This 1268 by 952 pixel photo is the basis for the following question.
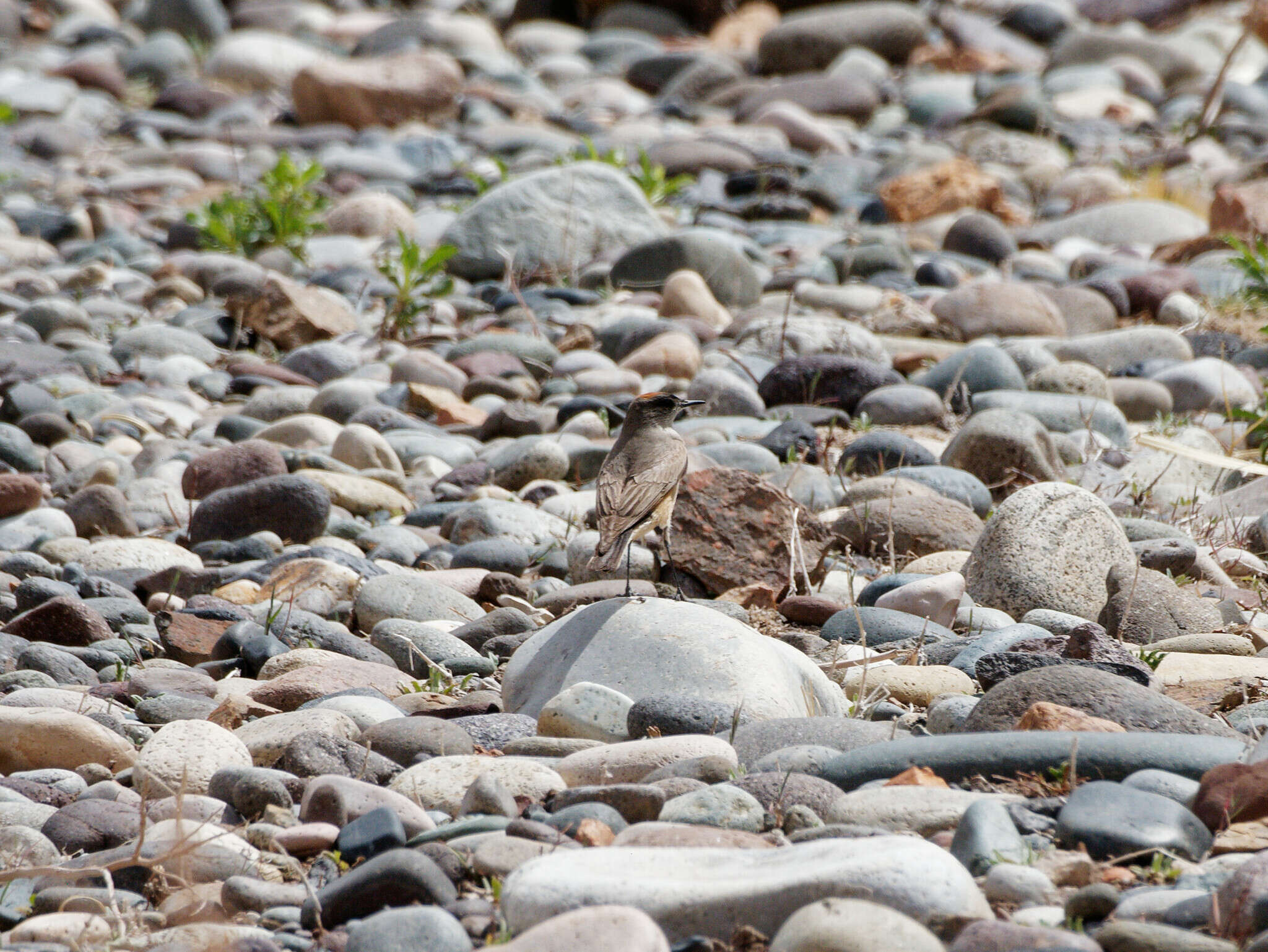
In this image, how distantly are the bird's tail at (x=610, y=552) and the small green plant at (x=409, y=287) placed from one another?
17.0 ft

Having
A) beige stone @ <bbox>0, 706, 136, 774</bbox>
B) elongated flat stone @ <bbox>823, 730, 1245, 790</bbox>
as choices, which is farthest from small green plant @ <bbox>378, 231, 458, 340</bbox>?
elongated flat stone @ <bbox>823, 730, 1245, 790</bbox>

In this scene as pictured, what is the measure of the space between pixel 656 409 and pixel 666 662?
1179mm

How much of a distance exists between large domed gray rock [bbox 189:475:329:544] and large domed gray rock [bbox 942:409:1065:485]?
121 inches

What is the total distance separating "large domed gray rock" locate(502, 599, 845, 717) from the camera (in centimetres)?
428

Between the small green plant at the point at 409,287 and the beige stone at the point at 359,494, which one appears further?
the small green plant at the point at 409,287

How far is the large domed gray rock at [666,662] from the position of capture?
4.28m

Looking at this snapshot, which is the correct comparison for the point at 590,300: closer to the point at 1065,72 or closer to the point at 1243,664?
the point at 1243,664

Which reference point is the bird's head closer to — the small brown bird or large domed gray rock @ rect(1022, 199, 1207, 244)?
the small brown bird

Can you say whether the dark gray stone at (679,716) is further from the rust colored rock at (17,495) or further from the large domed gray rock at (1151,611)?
the rust colored rock at (17,495)

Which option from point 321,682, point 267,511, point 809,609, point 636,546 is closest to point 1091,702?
point 809,609

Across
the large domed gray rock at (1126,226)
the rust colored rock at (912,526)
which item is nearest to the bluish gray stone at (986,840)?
the rust colored rock at (912,526)

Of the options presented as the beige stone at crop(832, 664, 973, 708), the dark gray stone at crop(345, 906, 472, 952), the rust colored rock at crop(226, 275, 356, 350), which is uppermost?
the dark gray stone at crop(345, 906, 472, 952)

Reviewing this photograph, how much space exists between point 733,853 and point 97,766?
2.09 metres

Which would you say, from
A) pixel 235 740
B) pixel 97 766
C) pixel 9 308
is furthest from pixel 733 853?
pixel 9 308
